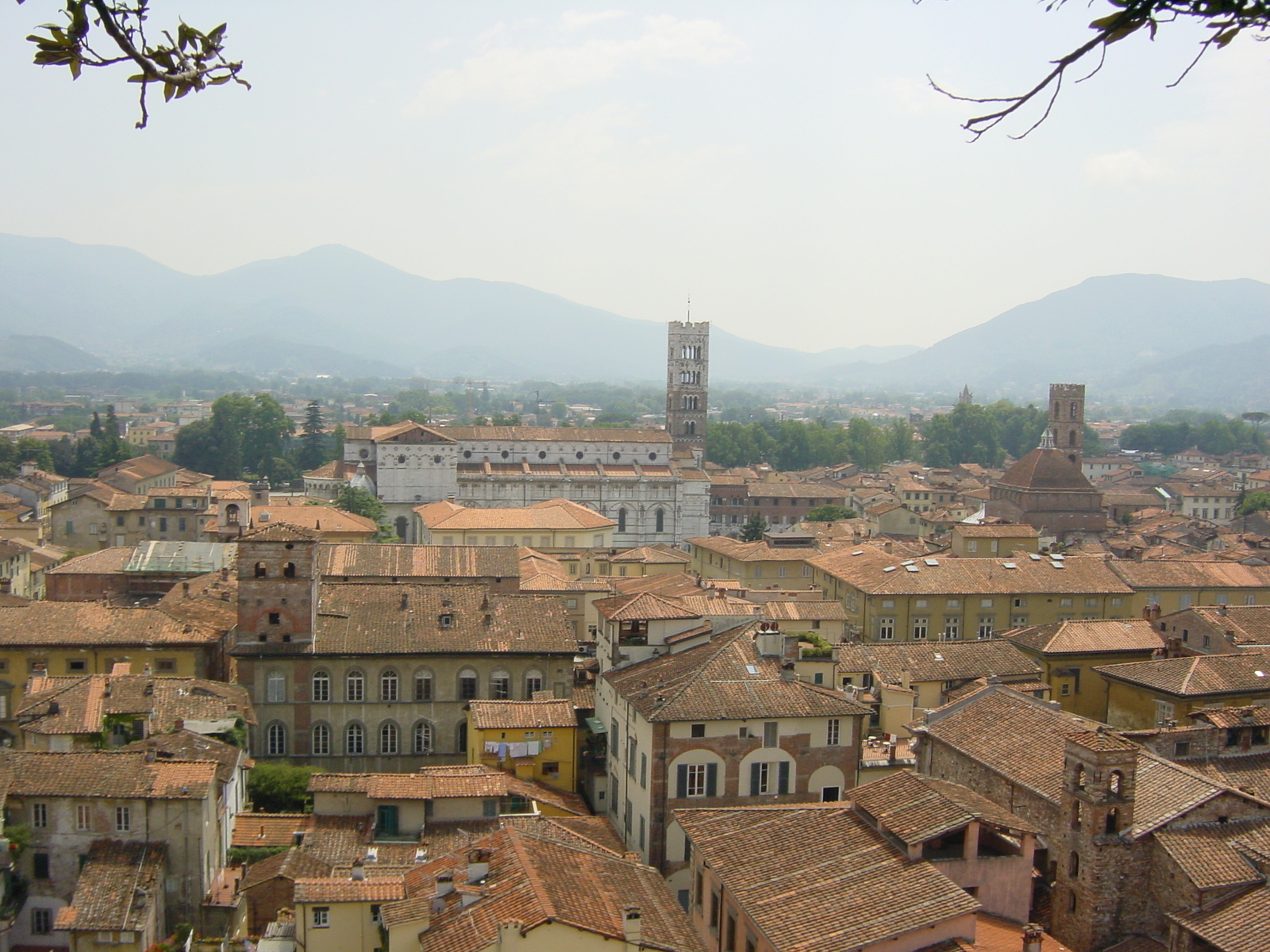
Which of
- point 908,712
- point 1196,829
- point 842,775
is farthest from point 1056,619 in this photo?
point 1196,829

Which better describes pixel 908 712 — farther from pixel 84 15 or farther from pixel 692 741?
pixel 84 15

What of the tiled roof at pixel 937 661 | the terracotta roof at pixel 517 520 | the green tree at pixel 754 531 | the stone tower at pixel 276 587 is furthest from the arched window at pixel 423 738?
the green tree at pixel 754 531

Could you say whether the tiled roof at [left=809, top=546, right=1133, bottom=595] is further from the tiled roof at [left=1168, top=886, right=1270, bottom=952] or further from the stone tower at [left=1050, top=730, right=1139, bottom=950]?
the tiled roof at [left=1168, top=886, right=1270, bottom=952]

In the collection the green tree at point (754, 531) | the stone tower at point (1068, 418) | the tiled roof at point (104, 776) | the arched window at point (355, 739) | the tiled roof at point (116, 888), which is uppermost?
the stone tower at point (1068, 418)

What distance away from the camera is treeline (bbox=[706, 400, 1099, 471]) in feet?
432

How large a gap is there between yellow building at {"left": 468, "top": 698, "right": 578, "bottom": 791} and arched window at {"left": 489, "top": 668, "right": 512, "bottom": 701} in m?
4.74

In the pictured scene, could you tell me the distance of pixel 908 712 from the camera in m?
31.2

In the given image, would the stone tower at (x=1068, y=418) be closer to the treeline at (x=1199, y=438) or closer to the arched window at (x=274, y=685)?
the treeline at (x=1199, y=438)

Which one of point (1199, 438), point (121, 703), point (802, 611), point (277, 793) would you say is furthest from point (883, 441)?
point (121, 703)

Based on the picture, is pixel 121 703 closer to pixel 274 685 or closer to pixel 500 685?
pixel 274 685

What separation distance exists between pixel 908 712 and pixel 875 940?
1590 centimetres

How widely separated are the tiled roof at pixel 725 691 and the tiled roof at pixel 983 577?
691 inches

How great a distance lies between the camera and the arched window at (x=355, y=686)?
3250 centimetres

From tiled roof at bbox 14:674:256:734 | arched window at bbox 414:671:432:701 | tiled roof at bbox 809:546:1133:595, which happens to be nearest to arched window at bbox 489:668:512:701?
arched window at bbox 414:671:432:701
